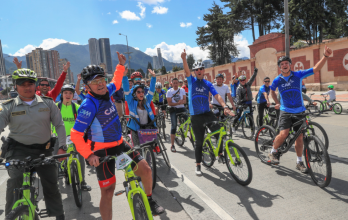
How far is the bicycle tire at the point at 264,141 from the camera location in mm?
5115

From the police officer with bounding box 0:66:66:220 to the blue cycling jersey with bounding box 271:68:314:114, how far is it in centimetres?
372

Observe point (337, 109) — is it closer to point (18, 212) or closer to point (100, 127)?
point (100, 127)

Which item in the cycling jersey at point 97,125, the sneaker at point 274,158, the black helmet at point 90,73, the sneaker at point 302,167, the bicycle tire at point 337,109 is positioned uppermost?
the black helmet at point 90,73

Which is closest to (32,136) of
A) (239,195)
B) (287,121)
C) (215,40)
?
(239,195)

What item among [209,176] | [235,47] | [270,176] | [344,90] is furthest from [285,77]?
[235,47]

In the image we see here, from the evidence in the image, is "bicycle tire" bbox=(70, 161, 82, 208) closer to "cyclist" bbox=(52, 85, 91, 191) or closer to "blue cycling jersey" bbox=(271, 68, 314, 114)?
"cyclist" bbox=(52, 85, 91, 191)

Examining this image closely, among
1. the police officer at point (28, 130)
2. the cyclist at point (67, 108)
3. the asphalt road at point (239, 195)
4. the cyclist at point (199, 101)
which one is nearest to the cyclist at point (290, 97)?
the asphalt road at point (239, 195)

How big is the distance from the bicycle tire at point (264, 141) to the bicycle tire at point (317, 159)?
0.96 metres

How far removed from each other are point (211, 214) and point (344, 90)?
18771 millimetres

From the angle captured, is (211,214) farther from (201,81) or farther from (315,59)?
(315,59)

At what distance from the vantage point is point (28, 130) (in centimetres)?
288

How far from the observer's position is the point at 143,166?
9.32ft

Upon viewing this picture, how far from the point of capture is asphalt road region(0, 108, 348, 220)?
3.25 meters

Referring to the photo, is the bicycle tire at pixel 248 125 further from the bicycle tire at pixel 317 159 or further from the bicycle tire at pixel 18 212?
the bicycle tire at pixel 18 212
